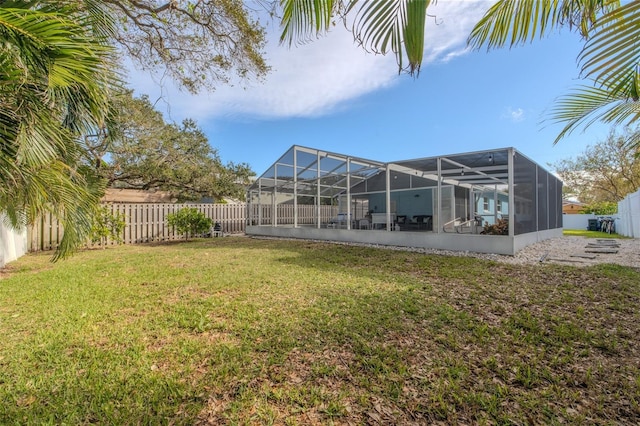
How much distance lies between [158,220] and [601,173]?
2925cm

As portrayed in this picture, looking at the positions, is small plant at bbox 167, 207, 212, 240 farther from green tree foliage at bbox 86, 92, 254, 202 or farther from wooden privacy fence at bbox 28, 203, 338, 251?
green tree foliage at bbox 86, 92, 254, 202

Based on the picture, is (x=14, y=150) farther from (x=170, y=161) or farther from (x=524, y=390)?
(x=170, y=161)

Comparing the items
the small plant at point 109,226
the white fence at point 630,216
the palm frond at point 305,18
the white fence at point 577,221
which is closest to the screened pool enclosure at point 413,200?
the white fence at point 630,216

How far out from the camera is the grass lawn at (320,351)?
1.88 meters

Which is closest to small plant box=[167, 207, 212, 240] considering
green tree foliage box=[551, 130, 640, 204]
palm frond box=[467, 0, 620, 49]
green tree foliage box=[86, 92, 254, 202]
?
green tree foliage box=[86, 92, 254, 202]

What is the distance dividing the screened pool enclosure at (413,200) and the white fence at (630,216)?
2485 millimetres

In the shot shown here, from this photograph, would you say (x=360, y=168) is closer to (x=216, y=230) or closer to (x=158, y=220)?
(x=216, y=230)

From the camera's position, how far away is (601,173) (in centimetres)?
2111

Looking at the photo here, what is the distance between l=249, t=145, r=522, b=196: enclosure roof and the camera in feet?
29.4

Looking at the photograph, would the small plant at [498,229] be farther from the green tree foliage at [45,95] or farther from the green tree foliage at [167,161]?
the green tree foliage at [167,161]

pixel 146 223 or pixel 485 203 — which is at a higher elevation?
pixel 485 203

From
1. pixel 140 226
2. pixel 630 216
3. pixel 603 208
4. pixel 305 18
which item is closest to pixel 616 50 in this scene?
pixel 305 18

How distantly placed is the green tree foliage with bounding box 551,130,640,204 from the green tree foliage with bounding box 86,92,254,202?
23.2m

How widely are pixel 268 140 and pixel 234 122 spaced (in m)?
3.14
